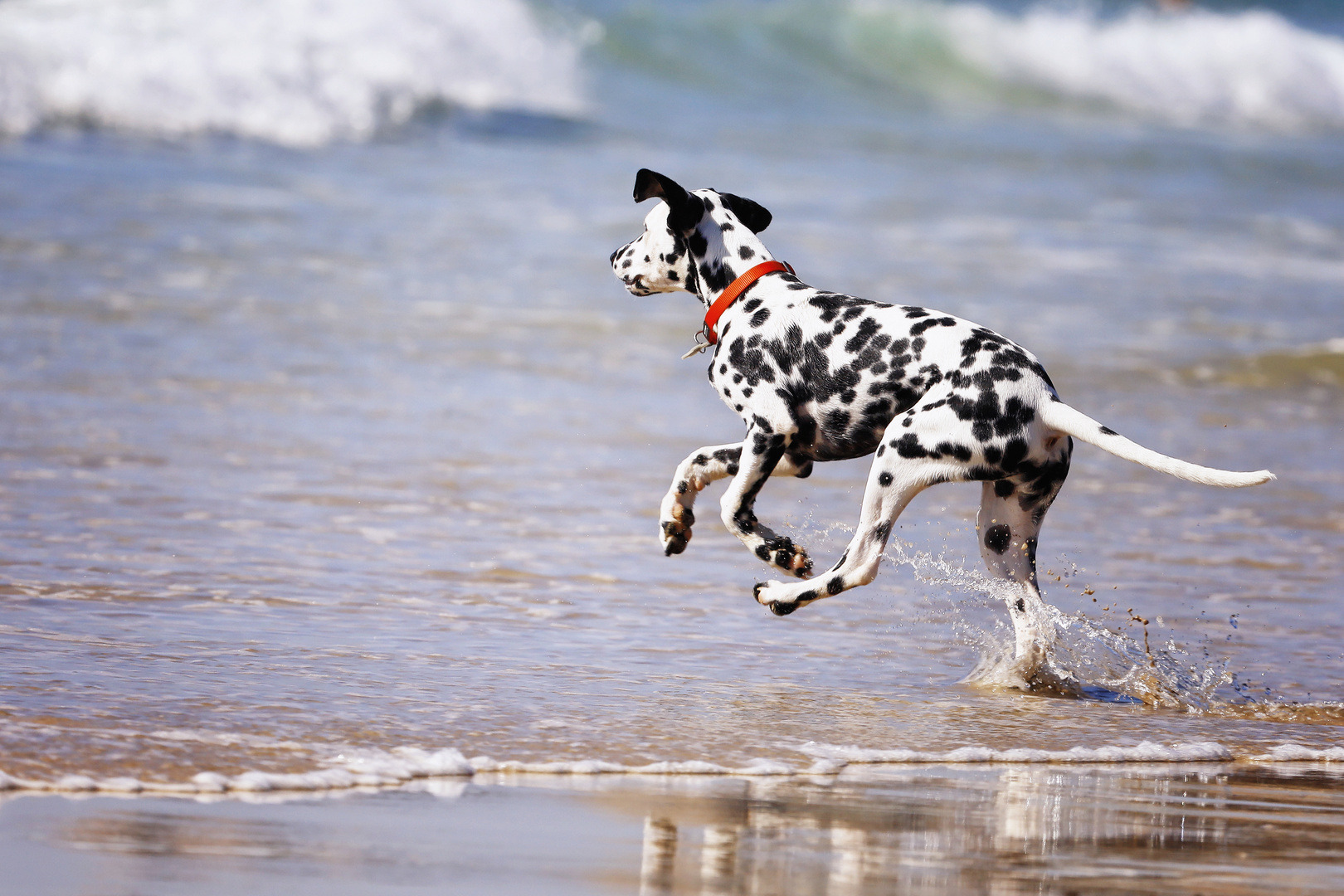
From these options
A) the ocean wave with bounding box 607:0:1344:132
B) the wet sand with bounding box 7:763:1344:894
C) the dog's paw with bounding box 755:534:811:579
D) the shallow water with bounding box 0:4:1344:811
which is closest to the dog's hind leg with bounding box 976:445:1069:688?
the shallow water with bounding box 0:4:1344:811

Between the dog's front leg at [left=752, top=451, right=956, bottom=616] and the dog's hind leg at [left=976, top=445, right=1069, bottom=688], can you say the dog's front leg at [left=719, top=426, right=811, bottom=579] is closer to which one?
the dog's front leg at [left=752, top=451, right=956, bottom=616]

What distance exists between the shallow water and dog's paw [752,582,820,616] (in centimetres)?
27

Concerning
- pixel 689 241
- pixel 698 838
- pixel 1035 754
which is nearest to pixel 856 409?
pixel 689 241

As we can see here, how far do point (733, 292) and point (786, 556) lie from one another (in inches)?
37.8

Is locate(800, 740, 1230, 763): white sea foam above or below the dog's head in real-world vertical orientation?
below

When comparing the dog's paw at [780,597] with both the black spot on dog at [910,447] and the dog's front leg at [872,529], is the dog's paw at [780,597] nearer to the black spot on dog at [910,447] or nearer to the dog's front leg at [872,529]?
the dog's front leg at [872,529]

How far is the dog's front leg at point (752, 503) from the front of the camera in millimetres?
5738

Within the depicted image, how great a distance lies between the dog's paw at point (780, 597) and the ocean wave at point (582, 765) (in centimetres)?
83

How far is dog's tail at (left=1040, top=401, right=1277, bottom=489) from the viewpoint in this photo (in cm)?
518

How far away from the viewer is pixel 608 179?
22703 millimetres

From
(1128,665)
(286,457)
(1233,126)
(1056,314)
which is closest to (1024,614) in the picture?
(1128,665)

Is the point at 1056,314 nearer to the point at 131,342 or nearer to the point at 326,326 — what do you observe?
the point at 326,326

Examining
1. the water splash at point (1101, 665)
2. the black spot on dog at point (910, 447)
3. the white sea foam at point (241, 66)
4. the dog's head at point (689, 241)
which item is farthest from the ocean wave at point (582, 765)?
the white sea foam at point (241, 66)

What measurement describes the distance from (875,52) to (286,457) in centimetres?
2971
